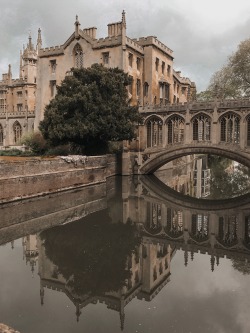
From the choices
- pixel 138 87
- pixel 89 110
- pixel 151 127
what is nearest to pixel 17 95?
pixel 138 87

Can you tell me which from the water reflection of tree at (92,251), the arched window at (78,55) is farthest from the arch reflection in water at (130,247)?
the arched window at (78,55)

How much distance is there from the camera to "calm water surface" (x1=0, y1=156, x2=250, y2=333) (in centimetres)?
985

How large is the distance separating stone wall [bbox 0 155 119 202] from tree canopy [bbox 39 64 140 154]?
2965 millimetres

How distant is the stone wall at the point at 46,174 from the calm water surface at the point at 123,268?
1.11 metres

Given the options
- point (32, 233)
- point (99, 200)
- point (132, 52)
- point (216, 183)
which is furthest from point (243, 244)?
point (132, 52)

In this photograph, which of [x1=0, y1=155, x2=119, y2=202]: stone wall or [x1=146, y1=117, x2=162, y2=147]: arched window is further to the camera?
[x1=146, y1=117, x2=162, y2=147]: arched window

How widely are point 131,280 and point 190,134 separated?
2777 cm

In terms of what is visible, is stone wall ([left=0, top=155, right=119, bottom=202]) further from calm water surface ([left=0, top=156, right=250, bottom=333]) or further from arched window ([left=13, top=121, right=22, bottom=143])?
arched window ([left=13, top=121, right=22, bottom=143])

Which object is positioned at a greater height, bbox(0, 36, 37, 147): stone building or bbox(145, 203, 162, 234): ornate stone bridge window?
bbox(0, 36, 37, 147): stone building

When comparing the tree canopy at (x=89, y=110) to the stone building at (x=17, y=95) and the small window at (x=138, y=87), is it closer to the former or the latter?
the small window at (x=138, y=87)

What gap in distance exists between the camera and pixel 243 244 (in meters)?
17.1

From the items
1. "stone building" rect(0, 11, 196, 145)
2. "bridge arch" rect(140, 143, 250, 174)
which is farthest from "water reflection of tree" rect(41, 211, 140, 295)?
"stone building" rect(0, 11, 196, 145)

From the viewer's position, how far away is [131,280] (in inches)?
504

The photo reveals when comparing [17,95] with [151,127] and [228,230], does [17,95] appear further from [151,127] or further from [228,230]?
[228,230]
